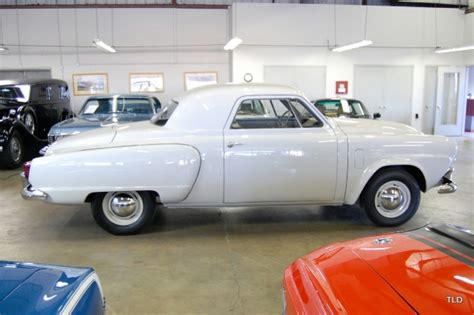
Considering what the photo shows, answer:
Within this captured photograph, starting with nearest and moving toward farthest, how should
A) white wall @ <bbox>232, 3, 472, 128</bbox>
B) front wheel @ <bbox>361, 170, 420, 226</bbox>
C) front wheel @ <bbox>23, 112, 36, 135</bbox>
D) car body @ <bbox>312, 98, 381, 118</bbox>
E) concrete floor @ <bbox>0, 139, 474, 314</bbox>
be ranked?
1. concrete floor @ <bbox>0, 139, 474, 314</bbox>
2. front wheel @ <bbox>361, 170, 420, 226</bbox>
3. front wheel @ <bbox>23, 112, 36, 135</bbox>
4. car body @ <bbox>312, 98, 381, 118</bbox>
5. white wall @ <bbox>232, 3, 472, 128</bbox>

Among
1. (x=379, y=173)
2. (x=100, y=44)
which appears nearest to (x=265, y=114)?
(x=379, y=173)

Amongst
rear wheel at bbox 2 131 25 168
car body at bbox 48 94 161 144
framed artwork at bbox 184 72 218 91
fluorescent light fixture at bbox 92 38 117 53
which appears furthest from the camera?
framed artwork at bbox 184 72 218 91

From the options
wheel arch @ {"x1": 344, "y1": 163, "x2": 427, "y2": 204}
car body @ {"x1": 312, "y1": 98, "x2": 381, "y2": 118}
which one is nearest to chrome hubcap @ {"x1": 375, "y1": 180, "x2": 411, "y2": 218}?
wheel arch @ {"x1": 344, "y1": 163, "x2": 427, "y2": 204}

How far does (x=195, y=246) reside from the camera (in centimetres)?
457

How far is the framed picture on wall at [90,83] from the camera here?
46.7ft

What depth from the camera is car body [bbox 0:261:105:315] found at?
1684mm

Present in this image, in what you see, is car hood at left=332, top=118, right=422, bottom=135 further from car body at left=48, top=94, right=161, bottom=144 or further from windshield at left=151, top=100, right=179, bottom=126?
car body at left=48, top=94, right=161, bottom=144

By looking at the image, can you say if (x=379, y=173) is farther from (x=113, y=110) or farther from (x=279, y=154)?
(x=113, y=110)

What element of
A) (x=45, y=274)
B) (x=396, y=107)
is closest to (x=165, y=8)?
(x=396, y=107)

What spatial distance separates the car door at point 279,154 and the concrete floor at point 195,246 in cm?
52

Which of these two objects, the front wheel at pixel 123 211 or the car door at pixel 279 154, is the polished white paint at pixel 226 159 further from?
the front wheel at pixel 123 211

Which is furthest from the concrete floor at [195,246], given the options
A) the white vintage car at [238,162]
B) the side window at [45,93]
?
the side window at [45,93]

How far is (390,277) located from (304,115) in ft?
10.9

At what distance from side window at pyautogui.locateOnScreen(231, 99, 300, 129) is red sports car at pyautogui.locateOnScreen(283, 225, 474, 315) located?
2739mm
